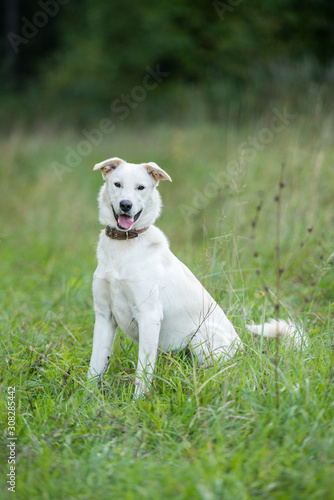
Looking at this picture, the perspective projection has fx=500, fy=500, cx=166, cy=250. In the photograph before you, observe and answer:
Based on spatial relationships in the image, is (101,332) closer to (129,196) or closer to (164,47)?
(129,196)

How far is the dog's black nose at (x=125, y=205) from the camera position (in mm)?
3029

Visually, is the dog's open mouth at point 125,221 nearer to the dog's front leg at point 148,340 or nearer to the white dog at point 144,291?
the white dog at point 144,291

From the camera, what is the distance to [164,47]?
53.4 feet

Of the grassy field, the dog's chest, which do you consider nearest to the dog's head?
the dog's chest

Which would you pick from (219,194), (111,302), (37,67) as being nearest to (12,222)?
(219,194)

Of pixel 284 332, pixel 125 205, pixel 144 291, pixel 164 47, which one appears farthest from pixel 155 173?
pixel 164 47

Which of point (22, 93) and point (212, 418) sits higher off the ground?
point (22, 93)

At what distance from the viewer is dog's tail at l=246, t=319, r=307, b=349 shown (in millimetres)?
3100

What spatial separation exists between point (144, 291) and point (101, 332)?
43 centimetres

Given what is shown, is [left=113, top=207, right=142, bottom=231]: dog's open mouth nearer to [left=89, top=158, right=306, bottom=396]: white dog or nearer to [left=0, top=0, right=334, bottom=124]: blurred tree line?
[left=89, top=158, right=306, bottom=396]: white dog

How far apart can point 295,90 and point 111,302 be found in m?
7.87

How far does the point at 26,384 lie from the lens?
9.92ft

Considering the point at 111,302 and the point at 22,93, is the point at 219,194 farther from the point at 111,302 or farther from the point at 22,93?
the point at 22,93

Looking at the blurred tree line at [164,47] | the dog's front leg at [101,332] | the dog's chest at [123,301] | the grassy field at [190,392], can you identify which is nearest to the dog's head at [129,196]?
the dog's chest at [123,301]
